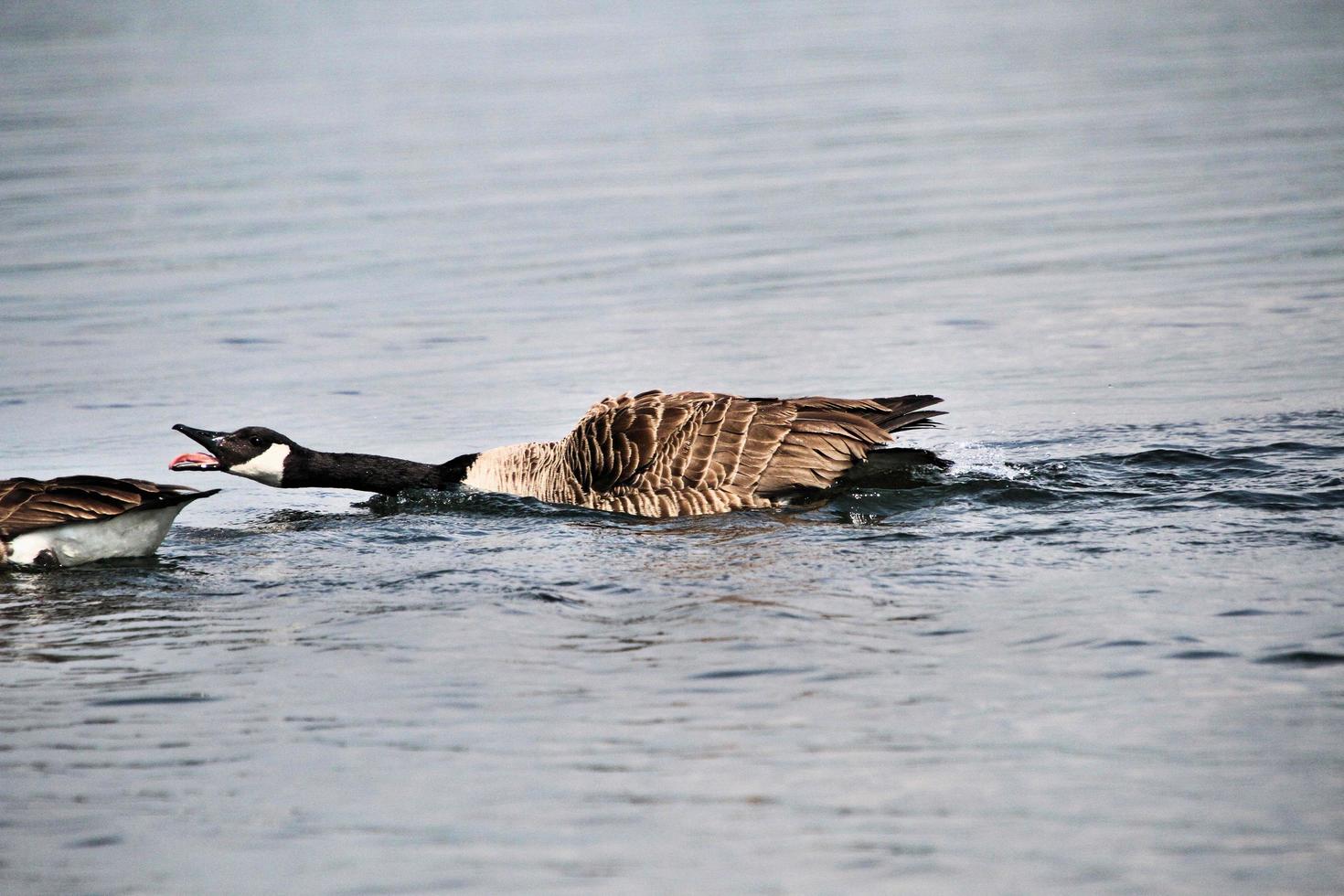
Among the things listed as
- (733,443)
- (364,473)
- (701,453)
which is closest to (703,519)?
(701,453)

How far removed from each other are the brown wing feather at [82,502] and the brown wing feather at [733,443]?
8.82ft

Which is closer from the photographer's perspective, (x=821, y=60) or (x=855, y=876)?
(x=855, y=876)

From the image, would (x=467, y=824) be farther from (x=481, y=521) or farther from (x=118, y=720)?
(x=481, y=521)

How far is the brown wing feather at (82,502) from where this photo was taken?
9461mm

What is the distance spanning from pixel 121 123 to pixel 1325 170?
22620 millimetres

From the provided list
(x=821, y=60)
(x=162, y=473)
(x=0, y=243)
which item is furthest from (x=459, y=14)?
(x=162, y=473)

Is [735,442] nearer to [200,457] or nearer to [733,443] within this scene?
[733,443]

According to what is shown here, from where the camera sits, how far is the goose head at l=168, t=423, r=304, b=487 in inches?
446

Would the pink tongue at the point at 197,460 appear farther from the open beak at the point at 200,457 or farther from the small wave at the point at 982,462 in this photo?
the small wave at the point at 982,462

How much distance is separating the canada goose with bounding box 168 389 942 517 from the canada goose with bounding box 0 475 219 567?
1373 millimetres

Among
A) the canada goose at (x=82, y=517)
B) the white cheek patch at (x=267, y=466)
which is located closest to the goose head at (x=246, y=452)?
the white cheek patch at (x=267, y=466)

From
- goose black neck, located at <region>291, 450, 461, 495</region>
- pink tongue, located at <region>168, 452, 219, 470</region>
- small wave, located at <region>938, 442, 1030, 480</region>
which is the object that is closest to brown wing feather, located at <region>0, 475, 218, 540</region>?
pink tongue, located at <region>168, 452, 219, 470</region>

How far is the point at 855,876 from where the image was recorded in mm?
5336

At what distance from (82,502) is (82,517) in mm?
103
